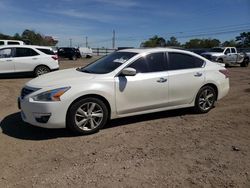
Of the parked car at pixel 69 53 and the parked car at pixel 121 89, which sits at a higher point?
the parked car at pixel 69 53

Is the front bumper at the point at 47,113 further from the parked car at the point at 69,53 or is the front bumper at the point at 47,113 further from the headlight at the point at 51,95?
the parked car at the point at 69,53

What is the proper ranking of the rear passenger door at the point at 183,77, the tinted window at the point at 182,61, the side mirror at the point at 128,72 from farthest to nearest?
the tinted window at the point at 182,61 → the rear passenger door at the point at 183,77 → the side mirror at the point at 128,72

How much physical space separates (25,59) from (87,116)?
959 cm

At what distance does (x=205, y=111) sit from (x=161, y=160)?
323 cm

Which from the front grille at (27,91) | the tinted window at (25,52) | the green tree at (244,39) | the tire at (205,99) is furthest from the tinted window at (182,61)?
the green tree at (244,39)

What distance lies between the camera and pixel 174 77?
275 inches

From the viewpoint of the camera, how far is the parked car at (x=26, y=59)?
46.9ft

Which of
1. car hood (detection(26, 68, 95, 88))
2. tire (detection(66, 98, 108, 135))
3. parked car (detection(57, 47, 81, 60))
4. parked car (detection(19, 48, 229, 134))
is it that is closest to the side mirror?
parked car (detection(19, 48, 229, 134))

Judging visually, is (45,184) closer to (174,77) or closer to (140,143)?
(140,143)

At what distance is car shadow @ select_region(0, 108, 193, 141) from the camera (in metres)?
5.94

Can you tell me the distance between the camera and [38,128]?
251 inches

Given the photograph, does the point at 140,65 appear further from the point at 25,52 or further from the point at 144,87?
the point at 25,52

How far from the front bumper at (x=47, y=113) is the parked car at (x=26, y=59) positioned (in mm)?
9182

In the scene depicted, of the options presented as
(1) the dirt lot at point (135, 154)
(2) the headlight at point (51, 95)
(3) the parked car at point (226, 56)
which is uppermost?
(3) the parked car at point (226, 56)
